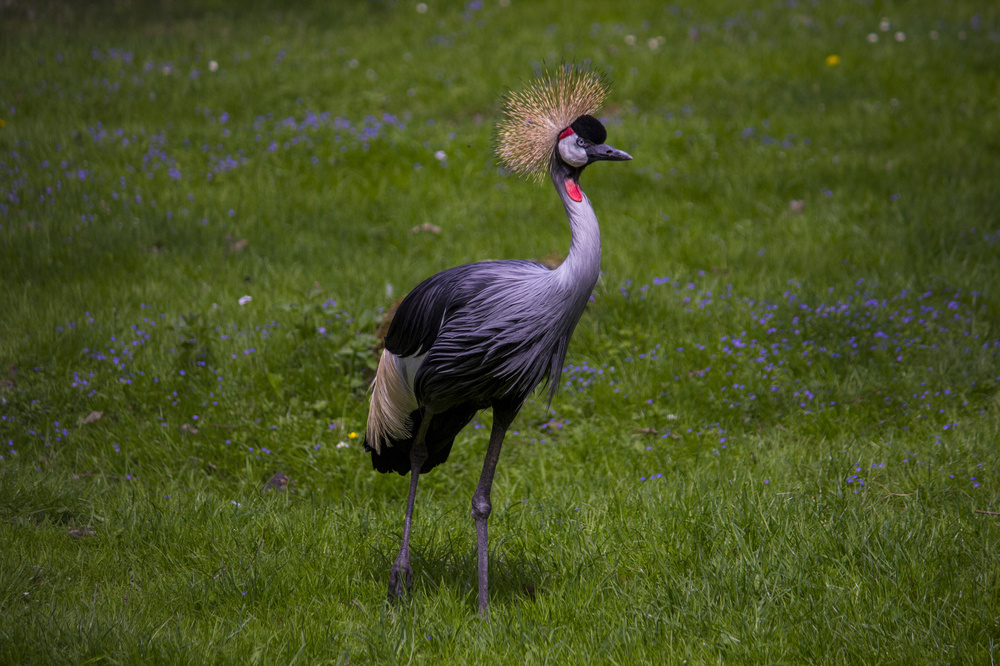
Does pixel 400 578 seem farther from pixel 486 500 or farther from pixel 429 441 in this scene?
pixel 429 441

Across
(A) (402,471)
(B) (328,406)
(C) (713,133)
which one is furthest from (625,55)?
(A) (402,471)

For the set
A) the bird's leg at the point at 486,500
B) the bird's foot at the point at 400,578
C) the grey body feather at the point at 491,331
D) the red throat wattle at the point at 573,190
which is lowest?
the bird's foot at the point at 400,578

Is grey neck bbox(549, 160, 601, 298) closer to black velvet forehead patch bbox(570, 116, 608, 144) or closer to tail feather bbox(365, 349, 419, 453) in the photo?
black velvet forehead patch bbox(570, 116, 608, 144)

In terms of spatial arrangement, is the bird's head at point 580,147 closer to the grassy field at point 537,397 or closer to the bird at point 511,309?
the bird at point 511,309

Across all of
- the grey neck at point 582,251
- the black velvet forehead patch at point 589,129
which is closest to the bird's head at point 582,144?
the black velvet forehead patch at point 589,129

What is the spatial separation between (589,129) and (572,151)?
98mm

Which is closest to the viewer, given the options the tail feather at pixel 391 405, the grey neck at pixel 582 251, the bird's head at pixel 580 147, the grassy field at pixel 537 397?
the grey neck at pixel 582 251

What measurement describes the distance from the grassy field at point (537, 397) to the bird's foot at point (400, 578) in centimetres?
8

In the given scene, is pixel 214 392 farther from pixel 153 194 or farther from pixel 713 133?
pixel 713 133

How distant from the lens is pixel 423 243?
20.2 ft

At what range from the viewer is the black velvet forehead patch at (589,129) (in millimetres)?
2893

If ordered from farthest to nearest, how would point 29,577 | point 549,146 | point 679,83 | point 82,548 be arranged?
1. point 679,83
2. point 82,548
3. point 29,577
4. point 549,146

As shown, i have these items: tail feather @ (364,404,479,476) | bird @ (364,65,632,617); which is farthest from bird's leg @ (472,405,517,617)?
tail feather @ (364,404,479,476)

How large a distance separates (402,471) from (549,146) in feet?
5.27
